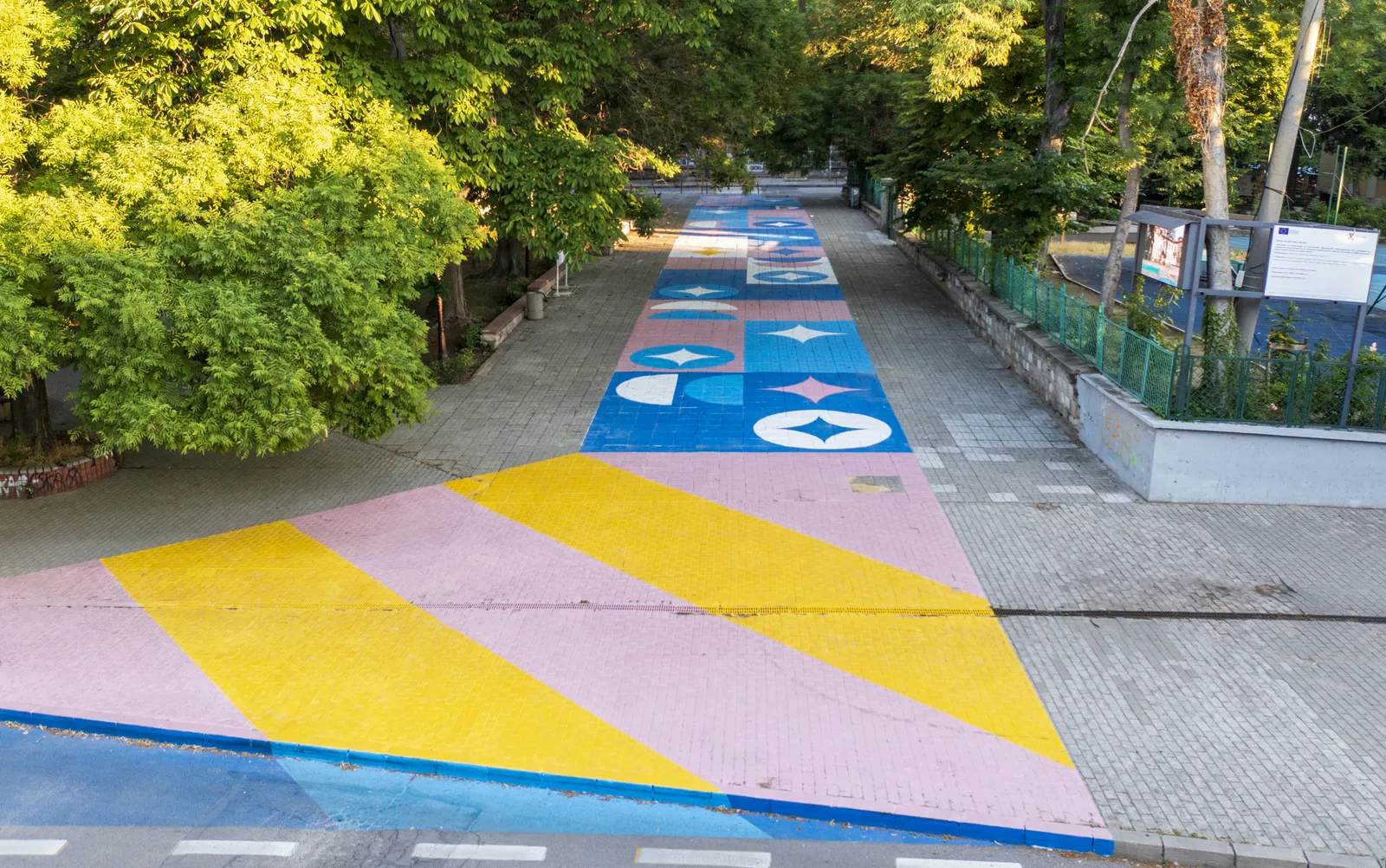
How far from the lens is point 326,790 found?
8109mm

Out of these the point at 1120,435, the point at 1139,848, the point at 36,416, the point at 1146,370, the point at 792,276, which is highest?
the point at 1146,370

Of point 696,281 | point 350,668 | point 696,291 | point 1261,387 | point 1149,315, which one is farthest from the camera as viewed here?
point 696,281

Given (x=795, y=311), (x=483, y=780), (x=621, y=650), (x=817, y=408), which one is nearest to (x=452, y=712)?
(x=483, y=780)

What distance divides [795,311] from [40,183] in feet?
51.8

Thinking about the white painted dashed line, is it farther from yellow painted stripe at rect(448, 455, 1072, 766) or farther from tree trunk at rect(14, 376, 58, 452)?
tree trunk at rect(14, 376, 58, 452)

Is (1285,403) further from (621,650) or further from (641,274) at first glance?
(641,274)

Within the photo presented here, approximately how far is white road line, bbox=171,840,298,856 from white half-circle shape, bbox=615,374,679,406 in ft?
35.6

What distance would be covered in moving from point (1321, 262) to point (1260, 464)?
8.17ft

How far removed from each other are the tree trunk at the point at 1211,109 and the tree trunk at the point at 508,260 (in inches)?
736

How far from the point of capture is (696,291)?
27.3m

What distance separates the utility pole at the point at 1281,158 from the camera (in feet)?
43.5

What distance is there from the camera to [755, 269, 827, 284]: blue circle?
2842 centimetres

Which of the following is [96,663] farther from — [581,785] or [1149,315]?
[1149,315]

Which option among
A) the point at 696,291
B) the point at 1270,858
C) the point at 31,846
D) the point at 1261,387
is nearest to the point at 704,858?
the point at 1270,858
